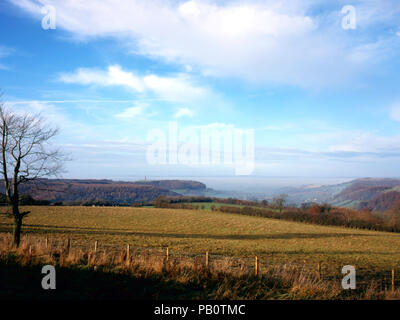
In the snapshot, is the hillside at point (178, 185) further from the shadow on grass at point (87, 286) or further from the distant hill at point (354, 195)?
the shadow on grass at point (87, 286)

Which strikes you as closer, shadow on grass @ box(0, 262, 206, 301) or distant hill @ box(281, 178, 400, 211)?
shadow on grass @ box(0, 262, 206, 301)

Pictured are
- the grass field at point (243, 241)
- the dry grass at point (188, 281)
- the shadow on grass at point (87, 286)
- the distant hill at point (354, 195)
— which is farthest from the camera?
the distant hill at point (354, 195)

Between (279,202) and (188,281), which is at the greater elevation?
(188,281)

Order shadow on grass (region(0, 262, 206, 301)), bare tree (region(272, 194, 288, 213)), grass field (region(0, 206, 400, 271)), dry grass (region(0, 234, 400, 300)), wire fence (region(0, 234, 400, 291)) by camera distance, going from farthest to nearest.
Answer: bare tree (region(272, 194, 288, 213)), grass field (region(0, 206, 400, 271)), wire fence (region(0, 234, 400, 291)), dry grass (region(0, 234, 400, 300)), shadow on grass (region(0, 262, 206, 301))

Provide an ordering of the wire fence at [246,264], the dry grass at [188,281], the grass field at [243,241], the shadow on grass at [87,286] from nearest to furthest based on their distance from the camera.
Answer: the shadow on grass at [87,286]
the dry grass at [188,281]
the wire fence at [246,264]
the grass field at [243,241]

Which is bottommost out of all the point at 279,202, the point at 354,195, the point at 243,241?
the point at 354,195

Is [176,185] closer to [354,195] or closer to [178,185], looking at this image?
[178,185]

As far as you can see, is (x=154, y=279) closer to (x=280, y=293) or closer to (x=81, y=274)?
(x=81, y=274)

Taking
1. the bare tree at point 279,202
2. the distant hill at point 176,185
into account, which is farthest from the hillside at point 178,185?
the bare tree at point 279,202

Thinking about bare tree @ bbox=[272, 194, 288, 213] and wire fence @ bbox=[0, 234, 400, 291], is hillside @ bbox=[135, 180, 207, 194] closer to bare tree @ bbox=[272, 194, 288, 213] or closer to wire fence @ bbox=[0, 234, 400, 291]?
bare tree @ bbox=[272, 194, 288, 213]

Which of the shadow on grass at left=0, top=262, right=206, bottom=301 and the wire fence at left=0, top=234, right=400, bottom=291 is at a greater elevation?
the shadow on grass at left=0, top=262, right=206, bottom=301

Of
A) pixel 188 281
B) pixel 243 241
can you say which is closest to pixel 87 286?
pixel 188 281

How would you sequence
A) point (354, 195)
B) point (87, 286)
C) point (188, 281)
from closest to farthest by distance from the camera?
1. point (87, 286)
2. point (188, 281)
3. point (354, 195)

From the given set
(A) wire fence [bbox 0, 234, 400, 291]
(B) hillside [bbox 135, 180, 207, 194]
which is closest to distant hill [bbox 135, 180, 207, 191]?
(B) hillside [bbox 135, 180, 207, 194]
